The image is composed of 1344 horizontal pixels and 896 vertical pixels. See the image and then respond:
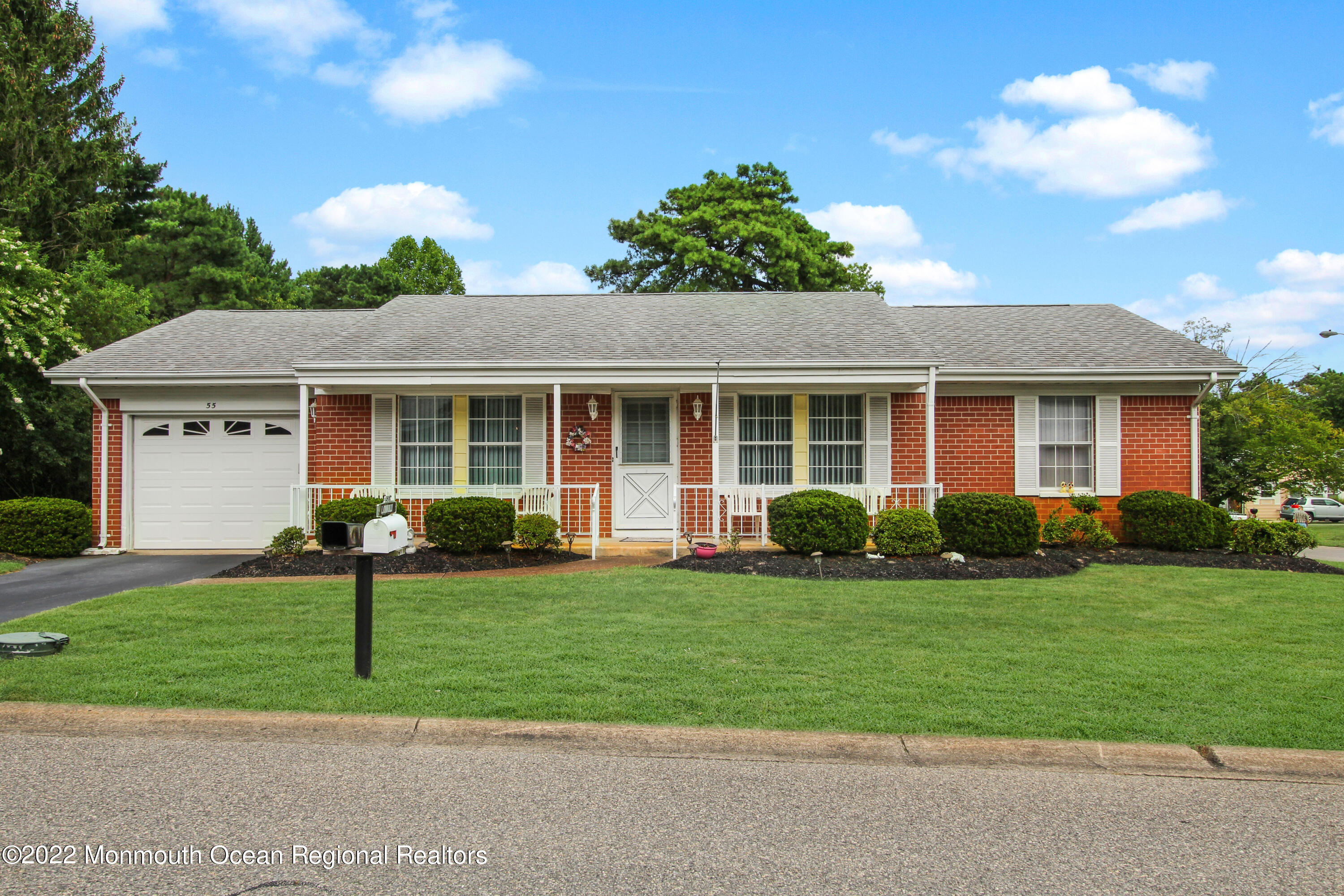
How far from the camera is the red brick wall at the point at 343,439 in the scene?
525 inches

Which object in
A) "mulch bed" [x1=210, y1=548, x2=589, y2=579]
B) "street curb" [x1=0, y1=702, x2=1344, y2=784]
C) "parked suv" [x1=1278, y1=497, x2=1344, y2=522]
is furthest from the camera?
"parked suv" [x1=1278, y1=497, x2=1344, y2=522]

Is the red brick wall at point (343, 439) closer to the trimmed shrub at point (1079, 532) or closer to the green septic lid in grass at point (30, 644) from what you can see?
the green septic lid in grass at point (30, 644)

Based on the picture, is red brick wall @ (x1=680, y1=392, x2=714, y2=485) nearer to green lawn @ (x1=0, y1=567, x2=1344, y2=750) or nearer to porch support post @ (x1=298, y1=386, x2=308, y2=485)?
green lawn @ (x1=0, y1=567, x2=1344, y2=750)

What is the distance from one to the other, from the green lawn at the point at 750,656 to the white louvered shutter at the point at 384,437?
402 centimetres

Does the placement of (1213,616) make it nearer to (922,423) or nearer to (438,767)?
(922,423)

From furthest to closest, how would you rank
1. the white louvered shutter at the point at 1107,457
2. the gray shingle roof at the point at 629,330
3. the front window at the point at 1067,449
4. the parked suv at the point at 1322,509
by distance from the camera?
the parked suv at the point at 1322,509, the front window at the point at 1067,449, the white louvered shutter at the point at 1107,457, the gray shingle roof at the point at 629,330

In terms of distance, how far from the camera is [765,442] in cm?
1352

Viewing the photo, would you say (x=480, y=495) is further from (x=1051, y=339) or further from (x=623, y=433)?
(x=1051, y=339)

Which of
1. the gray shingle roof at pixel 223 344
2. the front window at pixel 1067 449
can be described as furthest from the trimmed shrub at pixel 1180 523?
A: the gray shingle roof at pixel 223 344

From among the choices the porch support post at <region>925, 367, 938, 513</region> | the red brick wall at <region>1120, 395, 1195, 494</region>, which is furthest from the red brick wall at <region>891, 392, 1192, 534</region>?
the porch support post at <region>925, 367, 938, 513</region>

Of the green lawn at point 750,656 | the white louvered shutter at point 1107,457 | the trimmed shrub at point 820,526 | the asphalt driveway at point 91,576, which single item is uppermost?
the white louvered shutter at point 1107,457

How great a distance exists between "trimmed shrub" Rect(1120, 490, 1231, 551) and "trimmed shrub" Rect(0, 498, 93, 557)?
53.4 ft

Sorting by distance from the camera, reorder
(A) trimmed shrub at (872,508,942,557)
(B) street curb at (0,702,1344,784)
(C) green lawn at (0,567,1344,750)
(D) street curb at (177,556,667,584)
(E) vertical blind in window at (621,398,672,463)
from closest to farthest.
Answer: (B) street curb at (0,702,1344,784) < (C) green lawn at (0,567,1344,750) < (D) street curb at (177,556,667,584) < (A) trimmed shrub at (872,508,942,557) < (E) vertical blind in window at (621,398,672,463)

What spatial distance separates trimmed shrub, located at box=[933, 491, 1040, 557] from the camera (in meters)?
11.0
